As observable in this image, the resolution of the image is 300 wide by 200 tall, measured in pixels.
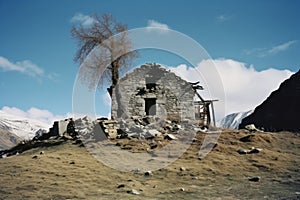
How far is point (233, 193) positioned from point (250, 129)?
11.1m

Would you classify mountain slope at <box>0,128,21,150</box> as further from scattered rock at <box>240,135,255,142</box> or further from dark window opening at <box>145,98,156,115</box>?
scattered rock at <box>240,135,255,142</box>

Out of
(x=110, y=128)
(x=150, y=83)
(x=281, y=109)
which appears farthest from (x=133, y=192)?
(x=281, y=109)

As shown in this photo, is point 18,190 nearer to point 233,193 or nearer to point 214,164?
point 233,193

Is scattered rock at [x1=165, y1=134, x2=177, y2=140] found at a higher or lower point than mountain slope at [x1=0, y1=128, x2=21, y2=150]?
higher

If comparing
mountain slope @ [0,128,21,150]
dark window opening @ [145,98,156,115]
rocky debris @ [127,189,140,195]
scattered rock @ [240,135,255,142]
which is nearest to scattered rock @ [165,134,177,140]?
scattered rock @ [240,135,255,142]

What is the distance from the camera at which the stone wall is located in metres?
22.5

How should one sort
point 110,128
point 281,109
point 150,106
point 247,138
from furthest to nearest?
1. point 281,109
2. point 150,106
3. point 110,128
4. point 247,138

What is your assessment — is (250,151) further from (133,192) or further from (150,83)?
(150,83)

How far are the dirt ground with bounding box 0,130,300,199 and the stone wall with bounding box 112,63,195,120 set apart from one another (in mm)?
8024

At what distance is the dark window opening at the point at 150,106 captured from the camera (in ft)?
75.3

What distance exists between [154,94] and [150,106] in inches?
39.3

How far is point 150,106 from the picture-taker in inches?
912

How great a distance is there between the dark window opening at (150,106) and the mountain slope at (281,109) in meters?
10.6

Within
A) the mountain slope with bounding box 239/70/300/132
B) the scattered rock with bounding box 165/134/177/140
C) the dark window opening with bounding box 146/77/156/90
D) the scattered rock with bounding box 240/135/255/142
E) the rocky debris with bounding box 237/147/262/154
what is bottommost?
the rocky debris with bounding box 237/147/262/154
